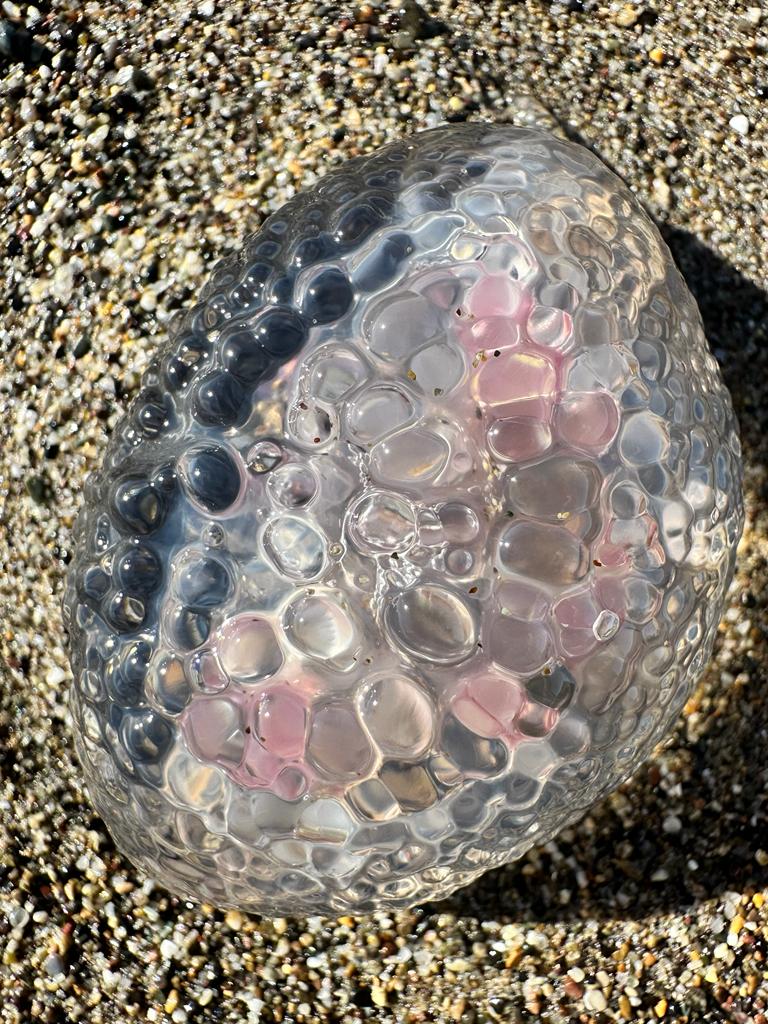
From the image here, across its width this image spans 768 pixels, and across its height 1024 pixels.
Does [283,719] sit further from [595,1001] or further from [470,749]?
[595,1001]

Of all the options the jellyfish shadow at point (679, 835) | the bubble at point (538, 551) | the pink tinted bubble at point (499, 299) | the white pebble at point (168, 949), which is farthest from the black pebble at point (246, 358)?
the white pebble at point (168, 949)

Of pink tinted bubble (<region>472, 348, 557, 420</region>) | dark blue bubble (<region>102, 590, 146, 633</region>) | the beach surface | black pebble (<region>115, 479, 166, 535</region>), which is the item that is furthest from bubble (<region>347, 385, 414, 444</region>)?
the beach surface

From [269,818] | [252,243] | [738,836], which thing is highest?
[252,243]

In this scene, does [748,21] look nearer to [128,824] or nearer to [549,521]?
[549,521]

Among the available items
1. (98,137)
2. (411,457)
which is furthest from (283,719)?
(98,137)

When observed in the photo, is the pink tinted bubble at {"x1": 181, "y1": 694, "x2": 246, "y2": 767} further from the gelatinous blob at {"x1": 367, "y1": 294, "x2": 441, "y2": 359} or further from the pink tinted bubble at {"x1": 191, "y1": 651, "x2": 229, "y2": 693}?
the gelatinous blob at {"x1": 367, "y1": 294, "x2": 441, "y2": 359}

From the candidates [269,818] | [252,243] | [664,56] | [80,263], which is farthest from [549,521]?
[664,56]
